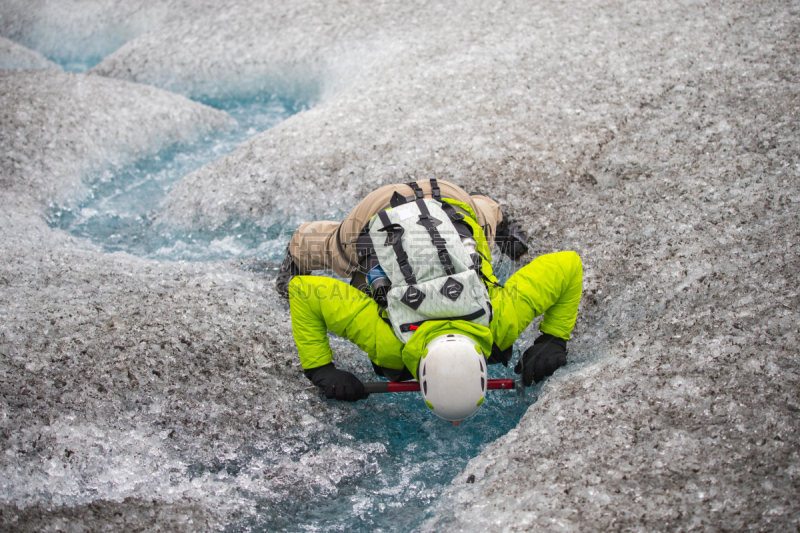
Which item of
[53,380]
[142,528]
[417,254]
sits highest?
[417,254]

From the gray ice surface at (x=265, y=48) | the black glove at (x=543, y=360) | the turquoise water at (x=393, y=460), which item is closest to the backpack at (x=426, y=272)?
the black glove at (x=543, y=360)

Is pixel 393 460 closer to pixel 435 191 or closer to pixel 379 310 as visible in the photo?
pixel 379 310

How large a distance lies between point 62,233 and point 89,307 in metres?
2.76

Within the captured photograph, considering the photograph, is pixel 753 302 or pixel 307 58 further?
pixel 307 58

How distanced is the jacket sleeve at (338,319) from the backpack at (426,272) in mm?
182

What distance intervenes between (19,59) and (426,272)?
13697 millimetres

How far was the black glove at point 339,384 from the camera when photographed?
4.98 metres

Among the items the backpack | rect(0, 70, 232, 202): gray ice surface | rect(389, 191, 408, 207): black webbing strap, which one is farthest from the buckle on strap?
rect(0, 70, 232, 202): gray ice surface

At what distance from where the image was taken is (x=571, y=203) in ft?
23.3

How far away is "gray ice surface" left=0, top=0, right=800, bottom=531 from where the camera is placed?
4.03 m

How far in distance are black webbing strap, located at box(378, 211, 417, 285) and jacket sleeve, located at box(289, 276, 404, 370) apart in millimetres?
427

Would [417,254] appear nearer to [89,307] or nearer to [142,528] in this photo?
[142,528]

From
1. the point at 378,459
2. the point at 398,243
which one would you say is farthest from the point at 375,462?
the point at 398,243

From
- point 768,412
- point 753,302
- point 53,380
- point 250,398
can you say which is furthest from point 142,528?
point 753,302
